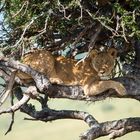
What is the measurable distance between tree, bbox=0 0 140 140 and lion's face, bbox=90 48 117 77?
26 centimetres

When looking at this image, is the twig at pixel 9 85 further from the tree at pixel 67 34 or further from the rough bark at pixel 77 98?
the rough bark at pixel 77 98

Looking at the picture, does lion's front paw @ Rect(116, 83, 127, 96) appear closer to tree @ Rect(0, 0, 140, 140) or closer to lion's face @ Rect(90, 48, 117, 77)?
tree @ Rect(0, 0, 140, 140)

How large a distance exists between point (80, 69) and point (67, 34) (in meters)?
0.81

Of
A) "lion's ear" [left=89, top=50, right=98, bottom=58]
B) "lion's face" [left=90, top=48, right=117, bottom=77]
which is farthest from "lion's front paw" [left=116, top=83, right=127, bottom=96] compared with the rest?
"lion's ear" [left=89, top=50, right=98, bottom=58]

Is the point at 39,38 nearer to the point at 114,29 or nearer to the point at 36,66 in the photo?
the point at 36,66

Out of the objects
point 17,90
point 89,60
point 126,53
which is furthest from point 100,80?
point 17,90

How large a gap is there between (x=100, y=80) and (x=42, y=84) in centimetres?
140

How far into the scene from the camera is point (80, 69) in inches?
459

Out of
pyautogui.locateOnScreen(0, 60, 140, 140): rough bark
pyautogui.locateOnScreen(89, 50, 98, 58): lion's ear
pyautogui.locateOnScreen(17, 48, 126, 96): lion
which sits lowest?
pyautogui.locateOnScreen(0, 60, 140, 140): rough bark

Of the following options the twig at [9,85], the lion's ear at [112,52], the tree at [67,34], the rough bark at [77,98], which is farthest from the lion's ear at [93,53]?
the twig at [9,85]

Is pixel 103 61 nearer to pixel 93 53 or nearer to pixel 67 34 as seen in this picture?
pixel 93 53

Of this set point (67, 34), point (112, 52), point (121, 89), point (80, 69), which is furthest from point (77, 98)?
point (67, 34)

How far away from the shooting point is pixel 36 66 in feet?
36.9

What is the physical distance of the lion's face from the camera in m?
11.5
